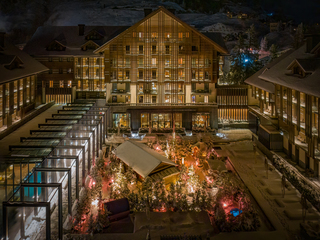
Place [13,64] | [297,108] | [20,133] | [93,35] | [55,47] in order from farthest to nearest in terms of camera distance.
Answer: [93,35] → [55,47] → [13,64] → [20,133] → [297,108]

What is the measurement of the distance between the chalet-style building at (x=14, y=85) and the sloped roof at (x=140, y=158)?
42.1 feet

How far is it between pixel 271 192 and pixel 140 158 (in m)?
10.9

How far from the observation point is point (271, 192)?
24.3m

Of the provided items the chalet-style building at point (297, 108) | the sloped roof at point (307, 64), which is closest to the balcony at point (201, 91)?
the chalet-style building at point (297, 108)

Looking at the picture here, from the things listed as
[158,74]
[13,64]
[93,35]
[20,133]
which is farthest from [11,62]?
[93,35]

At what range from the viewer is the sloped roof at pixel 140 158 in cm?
2544

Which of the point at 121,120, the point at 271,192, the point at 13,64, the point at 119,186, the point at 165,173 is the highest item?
the point at 13,64

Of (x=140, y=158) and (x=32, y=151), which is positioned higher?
(x=32, y=151)

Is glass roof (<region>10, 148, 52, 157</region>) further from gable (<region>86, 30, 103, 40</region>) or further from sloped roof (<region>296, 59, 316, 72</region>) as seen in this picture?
gable (<region>86, 30, 103, 40</region>)

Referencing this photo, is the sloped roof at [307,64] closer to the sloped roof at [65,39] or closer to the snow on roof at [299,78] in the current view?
the snow on roof at [299,78]

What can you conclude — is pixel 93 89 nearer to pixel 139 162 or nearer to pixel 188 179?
pixel 139 162

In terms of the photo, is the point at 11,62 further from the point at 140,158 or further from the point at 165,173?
the point at 165,173

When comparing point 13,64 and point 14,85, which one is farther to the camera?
point 14,85

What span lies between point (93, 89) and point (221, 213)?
3529cm
